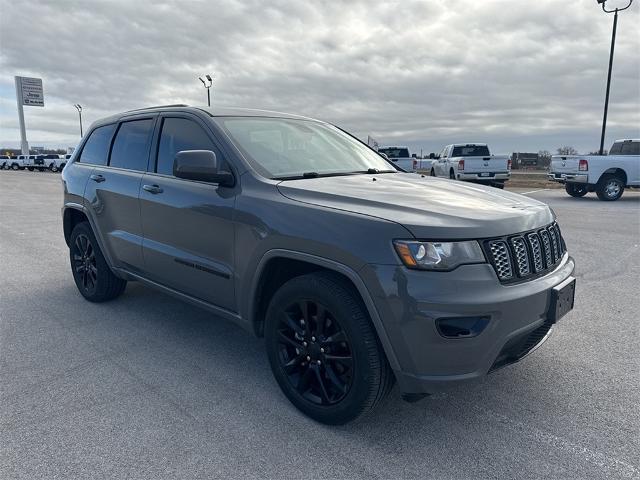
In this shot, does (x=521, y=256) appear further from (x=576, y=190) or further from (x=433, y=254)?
(x=576, y=190)

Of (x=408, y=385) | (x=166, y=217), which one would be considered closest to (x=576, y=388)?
(x=408, y=385)

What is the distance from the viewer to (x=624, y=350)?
3682mm

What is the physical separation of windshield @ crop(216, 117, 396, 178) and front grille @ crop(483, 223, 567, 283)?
1371mm

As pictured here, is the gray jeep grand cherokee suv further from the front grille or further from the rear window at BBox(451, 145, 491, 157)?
the rear window at BBox(451, 145, 491, 157)

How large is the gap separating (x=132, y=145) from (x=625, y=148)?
16.5 m

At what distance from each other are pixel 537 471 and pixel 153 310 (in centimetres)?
358

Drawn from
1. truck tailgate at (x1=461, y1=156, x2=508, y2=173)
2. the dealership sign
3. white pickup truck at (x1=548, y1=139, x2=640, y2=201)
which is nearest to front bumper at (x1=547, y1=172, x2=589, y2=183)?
white pickup truck at (x1=548, y1=139, x2=640, y2=201)

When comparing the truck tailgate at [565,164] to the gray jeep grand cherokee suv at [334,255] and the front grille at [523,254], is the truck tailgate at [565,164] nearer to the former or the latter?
the gray jeep grand cherokee suv at [334,255]

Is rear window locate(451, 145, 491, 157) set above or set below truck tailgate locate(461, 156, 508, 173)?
above

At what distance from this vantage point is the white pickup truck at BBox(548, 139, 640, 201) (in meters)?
15.0

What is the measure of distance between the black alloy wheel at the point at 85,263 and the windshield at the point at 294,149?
229 cm

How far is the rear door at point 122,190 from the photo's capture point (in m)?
4.08

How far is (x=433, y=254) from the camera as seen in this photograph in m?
2.34

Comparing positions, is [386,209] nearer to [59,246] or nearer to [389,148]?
[59,246]
